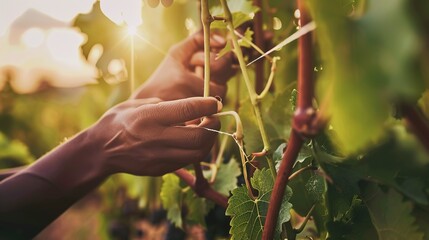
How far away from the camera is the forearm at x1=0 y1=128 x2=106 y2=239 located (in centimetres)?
91

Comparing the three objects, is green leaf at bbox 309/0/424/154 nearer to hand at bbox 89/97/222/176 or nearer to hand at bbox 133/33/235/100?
hand at bbox 89/97/222/176

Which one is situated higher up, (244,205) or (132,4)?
(132,4)

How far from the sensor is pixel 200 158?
80cm

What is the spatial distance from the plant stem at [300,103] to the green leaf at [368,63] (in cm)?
6

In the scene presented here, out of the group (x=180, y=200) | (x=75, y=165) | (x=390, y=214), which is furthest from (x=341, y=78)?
(x=180, y=200)

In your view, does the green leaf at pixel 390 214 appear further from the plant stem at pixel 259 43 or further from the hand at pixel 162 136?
the plant stem at pixel 259 43

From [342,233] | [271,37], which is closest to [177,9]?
[271,37]

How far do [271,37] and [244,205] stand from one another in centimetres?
54

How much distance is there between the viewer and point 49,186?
98 cm

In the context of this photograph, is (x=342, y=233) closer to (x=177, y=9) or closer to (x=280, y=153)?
(x=280, y=153)

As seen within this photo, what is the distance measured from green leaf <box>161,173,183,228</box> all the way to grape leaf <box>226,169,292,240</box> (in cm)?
43

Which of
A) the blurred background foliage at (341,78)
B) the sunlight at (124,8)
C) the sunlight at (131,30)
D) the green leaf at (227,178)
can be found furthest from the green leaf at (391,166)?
the sunlight at (131,30)

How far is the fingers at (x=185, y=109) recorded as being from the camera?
0.73 metres

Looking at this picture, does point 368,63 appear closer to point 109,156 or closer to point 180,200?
point 109,156
